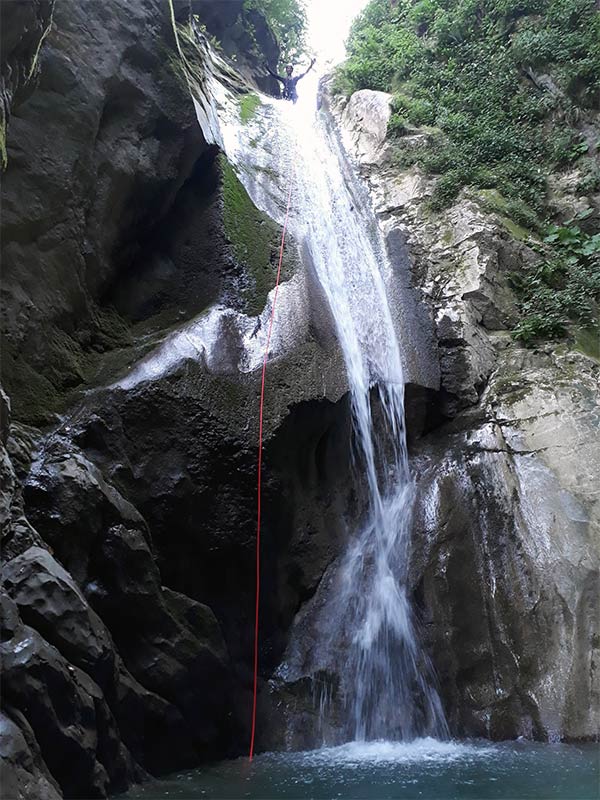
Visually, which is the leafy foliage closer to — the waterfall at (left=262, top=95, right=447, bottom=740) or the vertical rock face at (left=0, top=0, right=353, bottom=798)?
the waterfall at (left=262, top=95, right=447, bottom=740)

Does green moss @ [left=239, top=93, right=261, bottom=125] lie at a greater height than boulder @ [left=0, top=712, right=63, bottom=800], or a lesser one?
greater

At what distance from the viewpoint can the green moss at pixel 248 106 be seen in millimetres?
10764

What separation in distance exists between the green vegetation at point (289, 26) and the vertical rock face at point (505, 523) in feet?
40.3

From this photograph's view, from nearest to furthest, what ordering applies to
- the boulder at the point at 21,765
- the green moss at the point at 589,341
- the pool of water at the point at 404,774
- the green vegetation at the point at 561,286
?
1. the boulder at the point at 21,765
2. the pool of water at the point at 404,774
3. the green moss at the point at 589,341
4. the green vegetation at the point at 561,286

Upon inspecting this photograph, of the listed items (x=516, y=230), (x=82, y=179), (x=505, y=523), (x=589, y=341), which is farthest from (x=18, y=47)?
(x=516, y=230)

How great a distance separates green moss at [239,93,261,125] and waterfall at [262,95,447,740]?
1.37 m

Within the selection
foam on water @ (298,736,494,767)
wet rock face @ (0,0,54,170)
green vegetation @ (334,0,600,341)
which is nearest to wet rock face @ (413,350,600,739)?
foam on water @ (298,736,494,767)

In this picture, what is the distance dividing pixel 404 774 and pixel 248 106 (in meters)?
Result: 10.8

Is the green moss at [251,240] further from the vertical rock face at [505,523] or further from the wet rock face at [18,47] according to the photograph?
the wet rock face at [18,47]

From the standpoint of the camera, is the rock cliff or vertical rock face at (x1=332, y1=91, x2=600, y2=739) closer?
the rock cliff

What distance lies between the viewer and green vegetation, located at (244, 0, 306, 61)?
17.2m

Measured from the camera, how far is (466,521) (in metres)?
6.35

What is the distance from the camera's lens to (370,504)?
678cm

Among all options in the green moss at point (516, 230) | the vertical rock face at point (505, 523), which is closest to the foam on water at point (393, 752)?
the vertical rock face at point (505, 523)
